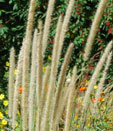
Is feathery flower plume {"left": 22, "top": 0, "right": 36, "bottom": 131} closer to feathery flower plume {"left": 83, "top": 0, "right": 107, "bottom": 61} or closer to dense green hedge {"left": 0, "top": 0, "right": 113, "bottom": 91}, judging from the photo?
feathery flower plume {"left": 83, "top": 0, "right": 107, "bottom": 61}

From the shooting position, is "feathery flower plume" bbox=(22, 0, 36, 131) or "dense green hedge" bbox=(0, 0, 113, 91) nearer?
"feathery flower plume" bbox=(22, 0, 36, 131)

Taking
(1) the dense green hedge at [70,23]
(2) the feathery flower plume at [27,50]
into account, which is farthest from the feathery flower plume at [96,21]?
(1) the dense green hedge at [70,23]

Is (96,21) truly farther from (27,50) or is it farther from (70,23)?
(70,23)

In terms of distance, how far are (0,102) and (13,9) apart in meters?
1.82

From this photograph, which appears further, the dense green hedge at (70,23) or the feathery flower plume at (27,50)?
the dense green hedge at (70,23)

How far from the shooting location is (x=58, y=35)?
84 centimetres

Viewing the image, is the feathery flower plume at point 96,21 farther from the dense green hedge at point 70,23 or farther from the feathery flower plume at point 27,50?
the dense green hedge at point 70,23

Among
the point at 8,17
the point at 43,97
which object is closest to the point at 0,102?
the point at 8,17

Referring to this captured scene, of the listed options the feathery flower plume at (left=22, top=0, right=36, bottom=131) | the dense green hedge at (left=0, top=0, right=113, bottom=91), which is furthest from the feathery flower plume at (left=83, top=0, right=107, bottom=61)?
the dense green hedge at (left=0, top=0, right=113, bottom=91)

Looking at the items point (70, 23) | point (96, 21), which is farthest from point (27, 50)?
point (70, 23)

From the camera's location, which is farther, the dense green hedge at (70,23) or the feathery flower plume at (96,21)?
the dense green hedge at (70,23)

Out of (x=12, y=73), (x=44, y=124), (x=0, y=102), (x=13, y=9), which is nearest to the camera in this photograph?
(x=44, y=124)

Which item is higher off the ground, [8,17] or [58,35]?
[8,17]

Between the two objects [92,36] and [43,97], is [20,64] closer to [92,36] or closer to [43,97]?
[43,97]
